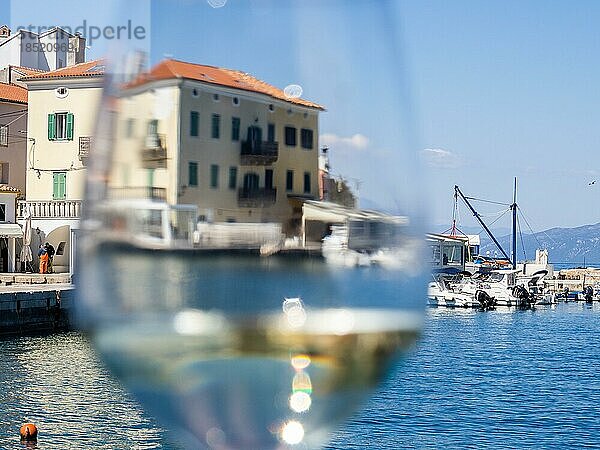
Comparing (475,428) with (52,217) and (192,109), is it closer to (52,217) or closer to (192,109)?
(192,109)

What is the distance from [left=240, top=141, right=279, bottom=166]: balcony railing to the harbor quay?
32.9 m

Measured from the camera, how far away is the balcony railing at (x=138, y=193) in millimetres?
1260

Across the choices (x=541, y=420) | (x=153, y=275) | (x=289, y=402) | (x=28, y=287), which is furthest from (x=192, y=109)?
(x=28, y=287)

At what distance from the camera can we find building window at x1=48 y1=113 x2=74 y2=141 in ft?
155

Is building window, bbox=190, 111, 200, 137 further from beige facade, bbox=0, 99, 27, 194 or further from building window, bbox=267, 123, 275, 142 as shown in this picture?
beige facade, bbox=0, 99, 27, 194

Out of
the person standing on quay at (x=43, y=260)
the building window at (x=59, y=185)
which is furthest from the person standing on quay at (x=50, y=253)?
the building window at (x=59, y=185)

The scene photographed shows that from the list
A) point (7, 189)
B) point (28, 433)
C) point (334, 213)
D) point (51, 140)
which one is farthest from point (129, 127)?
point (51, 140)

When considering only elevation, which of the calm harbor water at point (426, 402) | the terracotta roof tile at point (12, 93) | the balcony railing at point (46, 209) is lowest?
the calm harbor water at point (426, 402)

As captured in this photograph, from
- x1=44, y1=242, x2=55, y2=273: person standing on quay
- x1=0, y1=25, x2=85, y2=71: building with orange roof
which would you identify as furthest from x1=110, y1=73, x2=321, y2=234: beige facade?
x1=0, y1=25, x2=85, y2=71: building with orange roof

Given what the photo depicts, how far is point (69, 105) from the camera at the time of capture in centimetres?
4722

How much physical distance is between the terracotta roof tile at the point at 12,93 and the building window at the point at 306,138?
51328 mm

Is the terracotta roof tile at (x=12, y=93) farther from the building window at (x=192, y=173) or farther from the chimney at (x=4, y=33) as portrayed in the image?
the building window at (x=192, y=173)

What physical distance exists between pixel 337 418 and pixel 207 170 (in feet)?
1.17

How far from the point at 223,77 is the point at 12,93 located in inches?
2073
